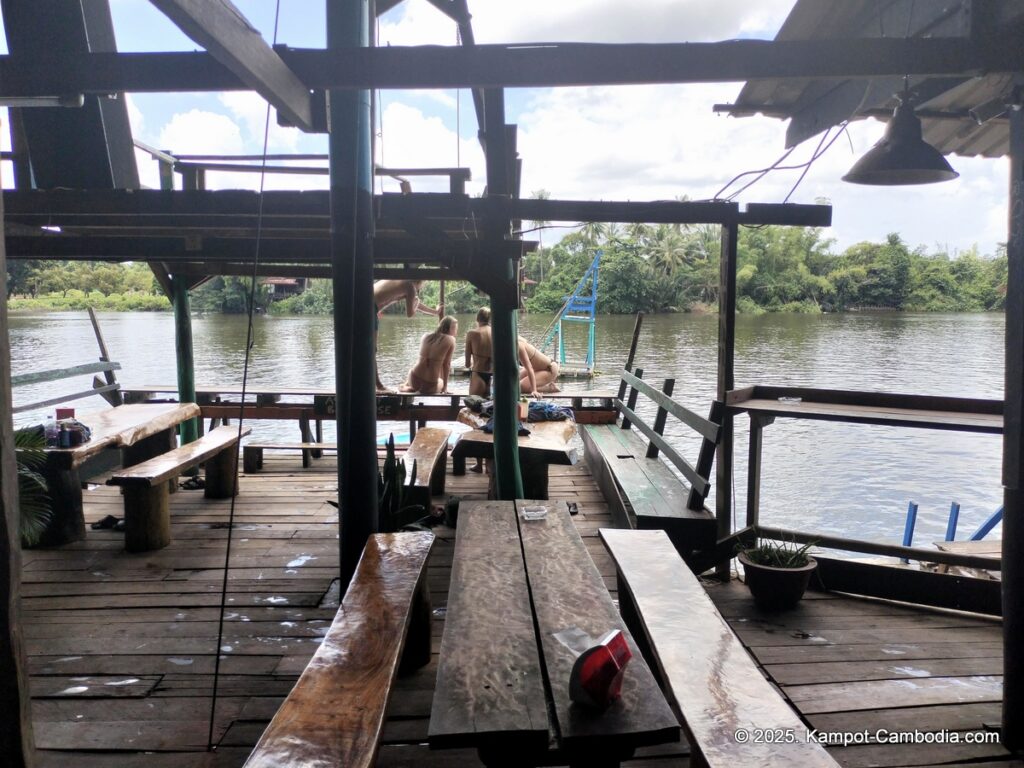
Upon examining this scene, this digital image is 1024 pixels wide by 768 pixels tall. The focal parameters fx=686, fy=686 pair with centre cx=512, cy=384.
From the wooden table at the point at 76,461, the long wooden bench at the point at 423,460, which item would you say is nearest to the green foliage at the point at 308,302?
the long wooden bench at the point at 423,460

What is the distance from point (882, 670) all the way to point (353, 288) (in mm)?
3030

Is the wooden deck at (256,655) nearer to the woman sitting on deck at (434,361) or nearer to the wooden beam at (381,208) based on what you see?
the wooden beam at (381,208)

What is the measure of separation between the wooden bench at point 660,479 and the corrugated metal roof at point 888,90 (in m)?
1.83

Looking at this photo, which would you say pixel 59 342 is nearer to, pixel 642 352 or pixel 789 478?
pixel 642 352

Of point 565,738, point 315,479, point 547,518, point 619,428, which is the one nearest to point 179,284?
point 315,479

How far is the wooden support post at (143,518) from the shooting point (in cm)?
452

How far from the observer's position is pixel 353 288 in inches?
129

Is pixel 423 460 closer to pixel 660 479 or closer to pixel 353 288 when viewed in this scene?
pixel 660 479

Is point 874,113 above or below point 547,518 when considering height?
above

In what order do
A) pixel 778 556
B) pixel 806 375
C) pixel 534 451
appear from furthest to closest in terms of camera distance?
pixel 806 375 → pixel 534 451 → pixel 778 556

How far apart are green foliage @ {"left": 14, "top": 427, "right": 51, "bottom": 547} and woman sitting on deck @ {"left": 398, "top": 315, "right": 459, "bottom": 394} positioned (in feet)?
14.5

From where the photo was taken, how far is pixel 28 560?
441cm

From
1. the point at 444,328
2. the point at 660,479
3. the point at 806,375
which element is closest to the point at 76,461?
the point at 660,479

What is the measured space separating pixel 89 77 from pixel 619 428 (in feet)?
20.5
